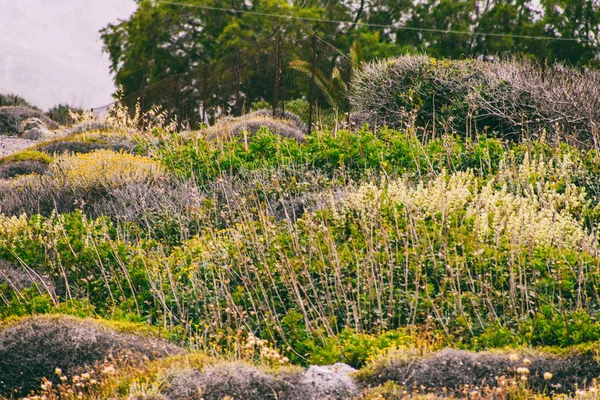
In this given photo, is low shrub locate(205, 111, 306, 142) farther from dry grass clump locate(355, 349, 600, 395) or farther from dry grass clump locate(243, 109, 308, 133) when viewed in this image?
dry grass clump locate(355, 349, 600, 395)

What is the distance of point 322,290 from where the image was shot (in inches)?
226

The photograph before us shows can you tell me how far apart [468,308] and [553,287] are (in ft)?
2.12

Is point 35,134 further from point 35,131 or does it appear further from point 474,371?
point 474,371

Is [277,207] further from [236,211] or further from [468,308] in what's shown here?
[468,308]

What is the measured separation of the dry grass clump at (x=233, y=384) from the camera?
165 inches

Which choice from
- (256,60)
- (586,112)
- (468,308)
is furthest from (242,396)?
(256,60)

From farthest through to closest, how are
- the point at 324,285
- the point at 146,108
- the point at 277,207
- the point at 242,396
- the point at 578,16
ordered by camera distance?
the point at 578,16 → the point at 146,108 → the point at 277,207 → the point at 324,285 → the point at 242,396

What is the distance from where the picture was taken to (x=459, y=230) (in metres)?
6.43

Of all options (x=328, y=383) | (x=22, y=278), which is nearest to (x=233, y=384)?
(x=328, y=383)

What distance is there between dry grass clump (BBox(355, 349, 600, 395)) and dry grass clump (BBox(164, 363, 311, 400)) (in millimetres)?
457

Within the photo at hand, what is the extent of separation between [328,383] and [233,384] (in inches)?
22.7

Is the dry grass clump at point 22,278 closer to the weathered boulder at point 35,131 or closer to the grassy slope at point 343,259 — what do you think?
the grassy slope at point 343,259

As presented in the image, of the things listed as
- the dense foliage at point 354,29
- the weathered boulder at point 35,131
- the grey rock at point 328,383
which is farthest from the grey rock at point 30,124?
the grey rock at point 328,383

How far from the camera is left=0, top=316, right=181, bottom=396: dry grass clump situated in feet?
16.1
